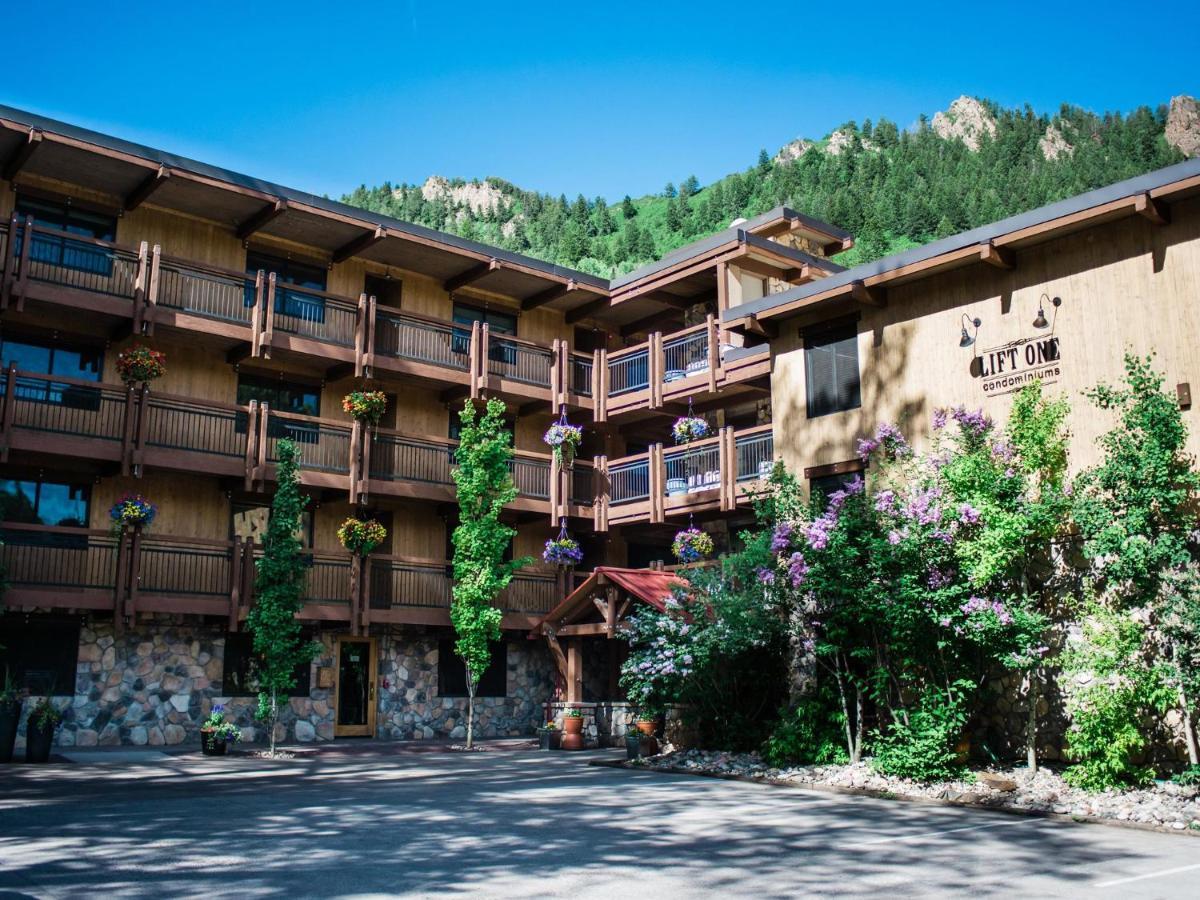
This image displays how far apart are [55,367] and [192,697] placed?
23.9 ft

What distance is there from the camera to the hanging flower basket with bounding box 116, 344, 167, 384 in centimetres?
2128

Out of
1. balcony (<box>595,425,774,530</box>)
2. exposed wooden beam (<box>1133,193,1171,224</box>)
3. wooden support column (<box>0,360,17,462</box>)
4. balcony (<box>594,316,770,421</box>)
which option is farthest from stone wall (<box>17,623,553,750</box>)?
exposed wooden beam (<box>1133,193,1171,224</box>)

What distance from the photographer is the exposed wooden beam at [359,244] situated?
24.8 meters

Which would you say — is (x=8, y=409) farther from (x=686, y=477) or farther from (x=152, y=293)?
(x=686, y=477)

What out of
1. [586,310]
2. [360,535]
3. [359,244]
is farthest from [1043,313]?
[359,244]

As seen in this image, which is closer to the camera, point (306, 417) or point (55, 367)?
point (55, 367)

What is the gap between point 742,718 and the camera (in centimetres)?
1864

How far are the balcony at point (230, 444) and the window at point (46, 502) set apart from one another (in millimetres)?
997

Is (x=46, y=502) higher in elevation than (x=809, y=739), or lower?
higher

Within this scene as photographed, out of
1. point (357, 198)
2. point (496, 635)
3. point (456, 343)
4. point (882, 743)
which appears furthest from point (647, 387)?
point (357, 198)

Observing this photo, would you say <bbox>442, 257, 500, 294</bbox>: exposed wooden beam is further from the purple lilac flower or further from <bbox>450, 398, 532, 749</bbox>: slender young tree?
the purple lilac flower

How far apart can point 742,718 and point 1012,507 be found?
243 inches

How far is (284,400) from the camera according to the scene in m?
25.0

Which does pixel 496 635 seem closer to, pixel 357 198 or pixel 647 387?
pixel 647 387
